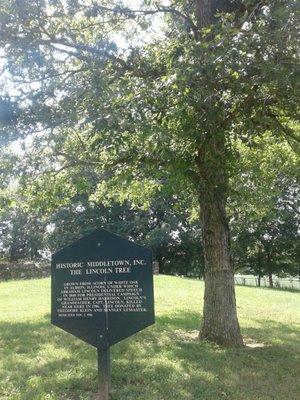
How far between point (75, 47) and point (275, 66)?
3946mm

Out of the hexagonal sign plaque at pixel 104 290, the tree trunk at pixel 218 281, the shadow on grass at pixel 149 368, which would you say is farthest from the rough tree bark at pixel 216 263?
the hexagonal sign plaque at pixel 104 290

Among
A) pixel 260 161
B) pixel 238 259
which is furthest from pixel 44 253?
pixel 260 161

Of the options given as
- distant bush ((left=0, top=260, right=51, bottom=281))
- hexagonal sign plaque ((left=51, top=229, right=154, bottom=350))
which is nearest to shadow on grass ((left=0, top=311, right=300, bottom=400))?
hexagonal sign plaque ((left=51, top=229, right=154, bottom=350))

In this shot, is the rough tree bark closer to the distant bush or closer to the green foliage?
the green foliage

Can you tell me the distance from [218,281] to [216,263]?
353 millimetres

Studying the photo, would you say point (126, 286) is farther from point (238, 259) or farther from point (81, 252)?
point (238, 259)

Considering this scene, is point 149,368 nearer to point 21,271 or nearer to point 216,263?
point 216,263

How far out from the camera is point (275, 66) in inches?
274

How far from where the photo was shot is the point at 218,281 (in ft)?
32.5

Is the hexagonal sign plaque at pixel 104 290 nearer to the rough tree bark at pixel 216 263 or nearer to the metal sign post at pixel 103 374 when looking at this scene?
the metal sign post at pixel 103 374

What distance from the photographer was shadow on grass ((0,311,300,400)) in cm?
668

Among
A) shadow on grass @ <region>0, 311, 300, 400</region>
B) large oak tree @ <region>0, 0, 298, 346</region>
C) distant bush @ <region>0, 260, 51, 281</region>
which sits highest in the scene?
large oak tree @ <region>0, 0, 298, 346</region>

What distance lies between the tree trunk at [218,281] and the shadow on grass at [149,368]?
0.39 m

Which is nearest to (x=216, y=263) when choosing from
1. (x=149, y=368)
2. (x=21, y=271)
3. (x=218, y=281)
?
(x=218, y=281)
